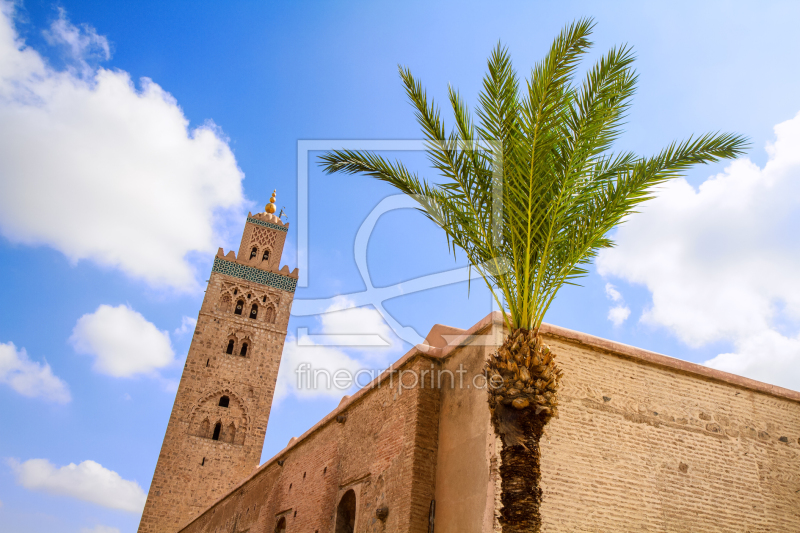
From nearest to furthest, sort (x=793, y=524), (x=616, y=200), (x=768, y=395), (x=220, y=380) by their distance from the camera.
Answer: (x=616, y=200), (x=793, y=524), (x=768, y=395), (x=220, y=380)

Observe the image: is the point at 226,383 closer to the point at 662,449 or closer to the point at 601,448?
the point at 601,448

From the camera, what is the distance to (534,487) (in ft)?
14.3

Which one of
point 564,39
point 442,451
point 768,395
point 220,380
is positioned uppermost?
point 220,380

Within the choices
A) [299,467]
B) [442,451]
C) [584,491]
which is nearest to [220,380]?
[299,467]

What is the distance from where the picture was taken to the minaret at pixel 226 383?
20.0m

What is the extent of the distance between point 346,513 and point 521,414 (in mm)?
4080

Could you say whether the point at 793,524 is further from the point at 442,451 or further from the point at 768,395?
the point at 442,451

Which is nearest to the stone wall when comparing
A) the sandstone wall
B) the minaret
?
the sandstone wall

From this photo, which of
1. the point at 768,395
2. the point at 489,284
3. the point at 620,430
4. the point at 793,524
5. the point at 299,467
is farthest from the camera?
the point at 299,467

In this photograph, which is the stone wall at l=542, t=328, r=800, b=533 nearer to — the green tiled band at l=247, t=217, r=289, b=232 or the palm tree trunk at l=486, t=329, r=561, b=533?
the palm tree trunk at l=486, t=329, r=561, b=533

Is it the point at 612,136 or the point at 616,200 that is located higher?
the point at 612,136

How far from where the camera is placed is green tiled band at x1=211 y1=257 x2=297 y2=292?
24.8 metres

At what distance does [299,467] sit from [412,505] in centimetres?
417

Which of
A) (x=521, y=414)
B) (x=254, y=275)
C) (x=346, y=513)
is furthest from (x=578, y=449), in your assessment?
(x=254, y=275)
